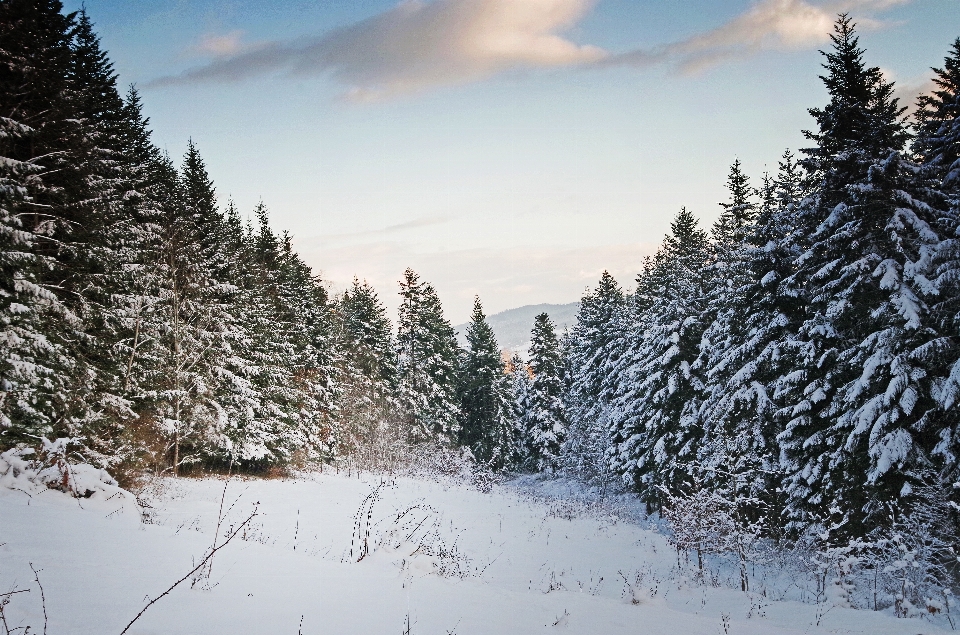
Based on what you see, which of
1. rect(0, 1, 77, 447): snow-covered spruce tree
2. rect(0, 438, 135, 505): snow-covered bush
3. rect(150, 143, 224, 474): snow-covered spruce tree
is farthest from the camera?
rect(150, 143, 224, 474): snow-covered spruce tree

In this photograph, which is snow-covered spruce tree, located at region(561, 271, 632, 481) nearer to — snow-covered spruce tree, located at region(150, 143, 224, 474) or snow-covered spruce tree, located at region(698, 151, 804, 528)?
snow-covered spruce tree, located at region(698, 151, 804, 528)

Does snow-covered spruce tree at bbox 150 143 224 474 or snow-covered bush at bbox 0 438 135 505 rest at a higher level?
snow-covered spruce tree at bbox 150 143 224 474

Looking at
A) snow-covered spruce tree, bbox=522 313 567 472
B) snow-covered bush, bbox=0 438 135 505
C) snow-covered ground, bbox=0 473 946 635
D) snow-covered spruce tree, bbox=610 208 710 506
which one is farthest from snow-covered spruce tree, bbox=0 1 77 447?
snow-covered spruce tree, bbox=522 313 567 472

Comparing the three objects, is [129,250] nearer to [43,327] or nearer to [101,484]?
[43,327]

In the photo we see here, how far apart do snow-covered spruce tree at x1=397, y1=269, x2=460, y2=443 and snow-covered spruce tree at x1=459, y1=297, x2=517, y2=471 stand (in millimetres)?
1632

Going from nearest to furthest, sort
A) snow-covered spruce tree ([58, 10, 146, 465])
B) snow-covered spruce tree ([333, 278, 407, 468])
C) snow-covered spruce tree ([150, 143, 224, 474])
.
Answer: snow-covered spruce tree ([58, 10, 146, 465])
snow-covered spruce tree ([150, 143, 224, 474])
snow-covered spruce tree ([333, 278, 407, 468])

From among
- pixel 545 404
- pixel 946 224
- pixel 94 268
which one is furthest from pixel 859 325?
pixel 545 404

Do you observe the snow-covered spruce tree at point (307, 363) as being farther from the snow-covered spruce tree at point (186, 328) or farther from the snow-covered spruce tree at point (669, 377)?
the snow-covered spruce tree at point (669, 377)

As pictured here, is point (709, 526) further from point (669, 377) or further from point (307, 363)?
point (307, 363)

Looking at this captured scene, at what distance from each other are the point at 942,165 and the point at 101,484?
21.4 m

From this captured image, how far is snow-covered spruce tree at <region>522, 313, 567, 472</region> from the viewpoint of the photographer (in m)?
42.8

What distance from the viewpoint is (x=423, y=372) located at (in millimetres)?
40875

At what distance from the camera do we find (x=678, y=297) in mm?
24359

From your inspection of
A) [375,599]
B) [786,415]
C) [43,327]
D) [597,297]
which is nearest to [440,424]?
[597,297]
